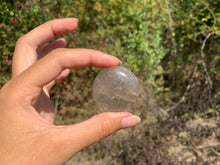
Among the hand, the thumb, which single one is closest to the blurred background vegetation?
the hand

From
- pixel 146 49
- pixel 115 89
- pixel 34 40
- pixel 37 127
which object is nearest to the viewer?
pixel 37 127

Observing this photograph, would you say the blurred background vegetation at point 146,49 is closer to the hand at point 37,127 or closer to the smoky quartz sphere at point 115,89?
the smoky quartz sphere at point 115,89

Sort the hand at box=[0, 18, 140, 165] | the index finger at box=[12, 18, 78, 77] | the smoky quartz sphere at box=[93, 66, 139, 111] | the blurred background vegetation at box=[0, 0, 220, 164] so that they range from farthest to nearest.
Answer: the blurred background vegetation at box=[0, 0, 220, 164] → the index finger at box=[12, 18, 78, 77] → the smoky quartz sphere at box=[93, 66, 139, 111] → the hand at box=[0, 18, 140, 165]

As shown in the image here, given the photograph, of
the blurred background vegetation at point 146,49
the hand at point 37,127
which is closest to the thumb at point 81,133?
the hand at point 37,127

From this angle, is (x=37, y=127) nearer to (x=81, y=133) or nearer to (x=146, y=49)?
(x=81, y=133)

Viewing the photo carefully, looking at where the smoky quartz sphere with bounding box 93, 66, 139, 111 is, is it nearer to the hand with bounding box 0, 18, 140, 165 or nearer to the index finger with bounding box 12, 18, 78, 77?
the hand with bounding box 0, 18, 140, 165

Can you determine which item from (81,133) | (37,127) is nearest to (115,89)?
(81,133)
